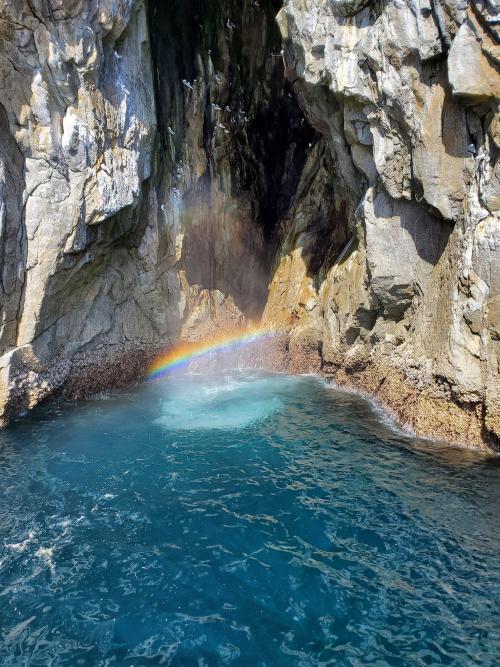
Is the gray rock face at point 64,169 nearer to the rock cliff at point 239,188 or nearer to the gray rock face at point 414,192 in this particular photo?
the rock cliff at point 239,188

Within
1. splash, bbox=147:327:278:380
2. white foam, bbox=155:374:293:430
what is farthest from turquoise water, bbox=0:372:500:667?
splash, bbox=147:327:278:380

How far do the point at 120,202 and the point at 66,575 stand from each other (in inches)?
525

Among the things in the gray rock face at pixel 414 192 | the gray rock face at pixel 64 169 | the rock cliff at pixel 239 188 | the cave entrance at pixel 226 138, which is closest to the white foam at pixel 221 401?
the rock cliff at pixel 239 188

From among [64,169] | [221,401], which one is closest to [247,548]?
[221,401]

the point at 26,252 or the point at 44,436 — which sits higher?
the point at 26,252

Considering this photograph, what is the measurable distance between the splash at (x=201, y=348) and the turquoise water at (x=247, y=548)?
304 inches

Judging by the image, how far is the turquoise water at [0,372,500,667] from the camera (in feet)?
22.6

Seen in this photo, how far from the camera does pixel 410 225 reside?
16.3 metres

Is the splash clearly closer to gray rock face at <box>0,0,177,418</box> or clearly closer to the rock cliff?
the rock cliff

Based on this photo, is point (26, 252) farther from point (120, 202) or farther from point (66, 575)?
point (66, 575)

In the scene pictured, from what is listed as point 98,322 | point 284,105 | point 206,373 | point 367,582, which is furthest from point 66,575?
point 284,105

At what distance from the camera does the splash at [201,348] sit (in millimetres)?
22578

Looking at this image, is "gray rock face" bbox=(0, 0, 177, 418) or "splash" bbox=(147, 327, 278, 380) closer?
"gray rock face" bbox=(0, 0, 177, 418)

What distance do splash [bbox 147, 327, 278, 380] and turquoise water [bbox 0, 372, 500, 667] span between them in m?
7.72
